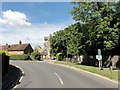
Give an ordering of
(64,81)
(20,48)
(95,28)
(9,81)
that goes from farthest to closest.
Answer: (20,48) < (95,28) < (64,81) < (9,81)

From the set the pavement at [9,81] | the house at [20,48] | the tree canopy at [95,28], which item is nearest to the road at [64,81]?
the pavement at [9,81]

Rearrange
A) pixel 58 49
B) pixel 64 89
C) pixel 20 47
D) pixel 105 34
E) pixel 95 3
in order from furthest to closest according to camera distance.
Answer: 1. pixel 20 47
2. pixel 58 49
3. pixel 95 3
4. pixel 105 34
5. pixel 64 89

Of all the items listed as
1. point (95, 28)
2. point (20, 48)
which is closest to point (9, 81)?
point (95, 28)

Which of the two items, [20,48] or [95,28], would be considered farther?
[20,48]

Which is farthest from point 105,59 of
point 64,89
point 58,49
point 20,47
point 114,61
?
point 20,47

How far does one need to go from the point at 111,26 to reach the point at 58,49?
45579mm

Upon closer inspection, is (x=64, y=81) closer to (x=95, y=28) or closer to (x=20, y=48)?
(x=95, y=28)

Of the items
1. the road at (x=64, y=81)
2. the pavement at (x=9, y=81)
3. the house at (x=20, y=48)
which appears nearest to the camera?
the pavement at (x=9, y=81)

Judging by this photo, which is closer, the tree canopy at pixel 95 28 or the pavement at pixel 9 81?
the pavement at pixel 9 81

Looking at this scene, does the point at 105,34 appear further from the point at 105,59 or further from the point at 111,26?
the point at 105,59

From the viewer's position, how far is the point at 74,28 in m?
47.0

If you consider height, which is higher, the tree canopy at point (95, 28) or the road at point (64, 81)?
the tree canopy at point (95, 28)

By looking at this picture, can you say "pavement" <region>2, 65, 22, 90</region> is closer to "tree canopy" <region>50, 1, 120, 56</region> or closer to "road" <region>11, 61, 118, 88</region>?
"road" <region>11, 61, 118, 88</region>

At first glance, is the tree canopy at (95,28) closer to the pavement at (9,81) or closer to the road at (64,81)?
the road at (64,81)
